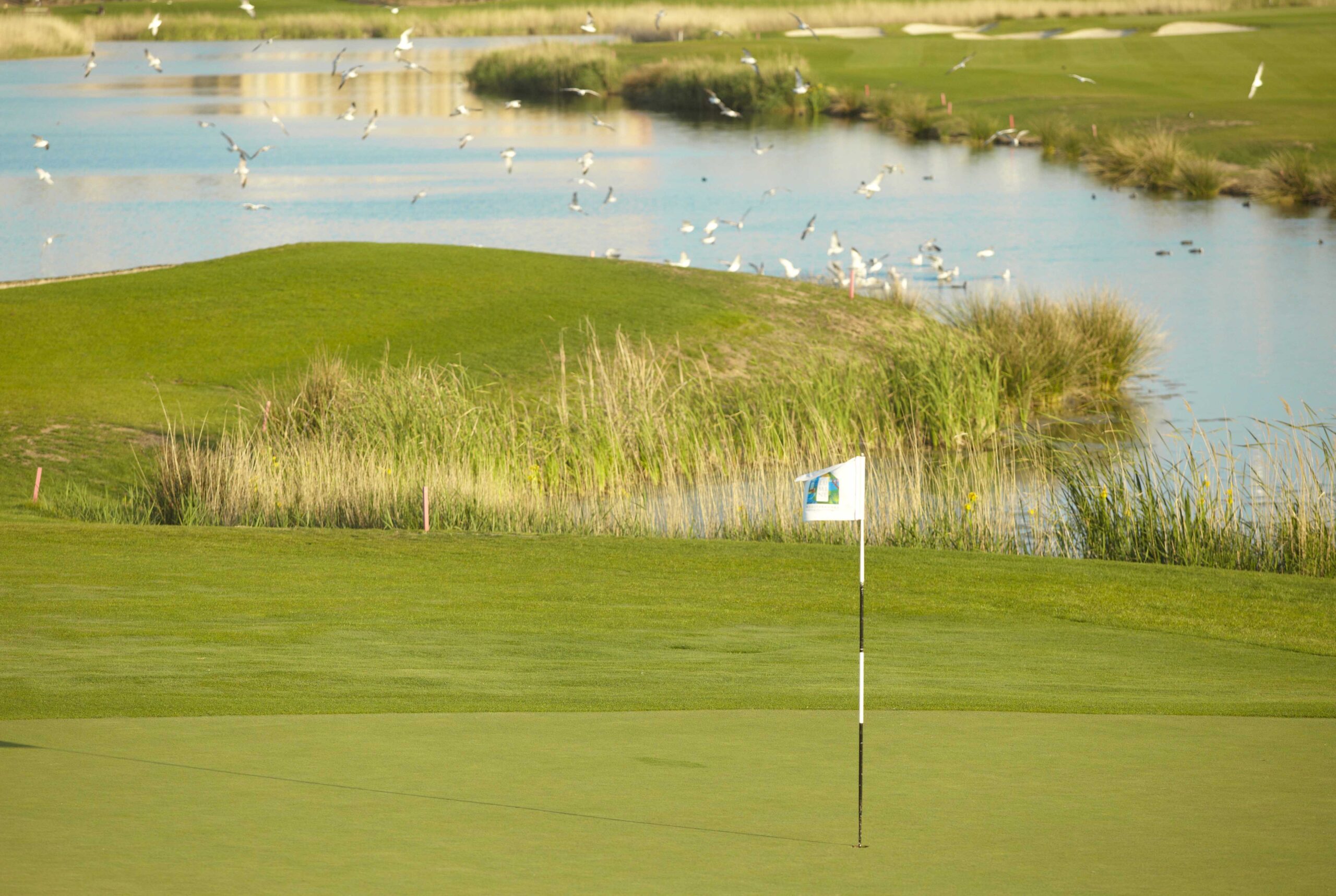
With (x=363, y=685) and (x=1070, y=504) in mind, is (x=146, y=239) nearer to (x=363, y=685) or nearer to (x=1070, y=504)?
(x=1070, y=504)

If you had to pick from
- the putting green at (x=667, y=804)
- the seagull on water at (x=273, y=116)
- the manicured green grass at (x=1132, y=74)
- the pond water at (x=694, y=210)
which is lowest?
the pond water at (x=694, y=210)

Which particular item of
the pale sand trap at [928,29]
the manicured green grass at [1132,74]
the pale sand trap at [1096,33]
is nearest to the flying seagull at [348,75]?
the manicured green grass at [1132,74]

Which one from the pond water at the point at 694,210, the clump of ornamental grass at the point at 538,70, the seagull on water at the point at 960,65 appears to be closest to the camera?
the pond water at the point at 694,210

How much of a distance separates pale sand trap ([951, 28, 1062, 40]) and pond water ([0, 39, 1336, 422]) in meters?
23.4

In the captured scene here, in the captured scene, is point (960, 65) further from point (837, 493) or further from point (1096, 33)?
point (1096, 33)

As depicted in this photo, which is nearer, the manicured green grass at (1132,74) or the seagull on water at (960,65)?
the seagull on water at (960,65)

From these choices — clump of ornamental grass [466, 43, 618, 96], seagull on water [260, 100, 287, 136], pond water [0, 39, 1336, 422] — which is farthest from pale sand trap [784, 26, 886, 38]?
seagull on water [260, 100, 287, 136]

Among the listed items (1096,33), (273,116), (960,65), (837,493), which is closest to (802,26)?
(960,65)

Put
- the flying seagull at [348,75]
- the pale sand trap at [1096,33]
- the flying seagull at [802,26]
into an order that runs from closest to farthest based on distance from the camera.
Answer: the flying seagull at [802,26], the flying seagull at [348,75], the pale sand trap at [1096,33]

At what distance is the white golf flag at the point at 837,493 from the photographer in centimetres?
555

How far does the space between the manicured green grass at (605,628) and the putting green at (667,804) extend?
1.72ft

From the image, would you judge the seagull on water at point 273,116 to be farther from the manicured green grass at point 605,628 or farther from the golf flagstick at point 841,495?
the golf flagstick at point 841,495

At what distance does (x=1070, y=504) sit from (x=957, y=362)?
6861 mm

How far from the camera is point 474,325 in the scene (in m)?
23.2
